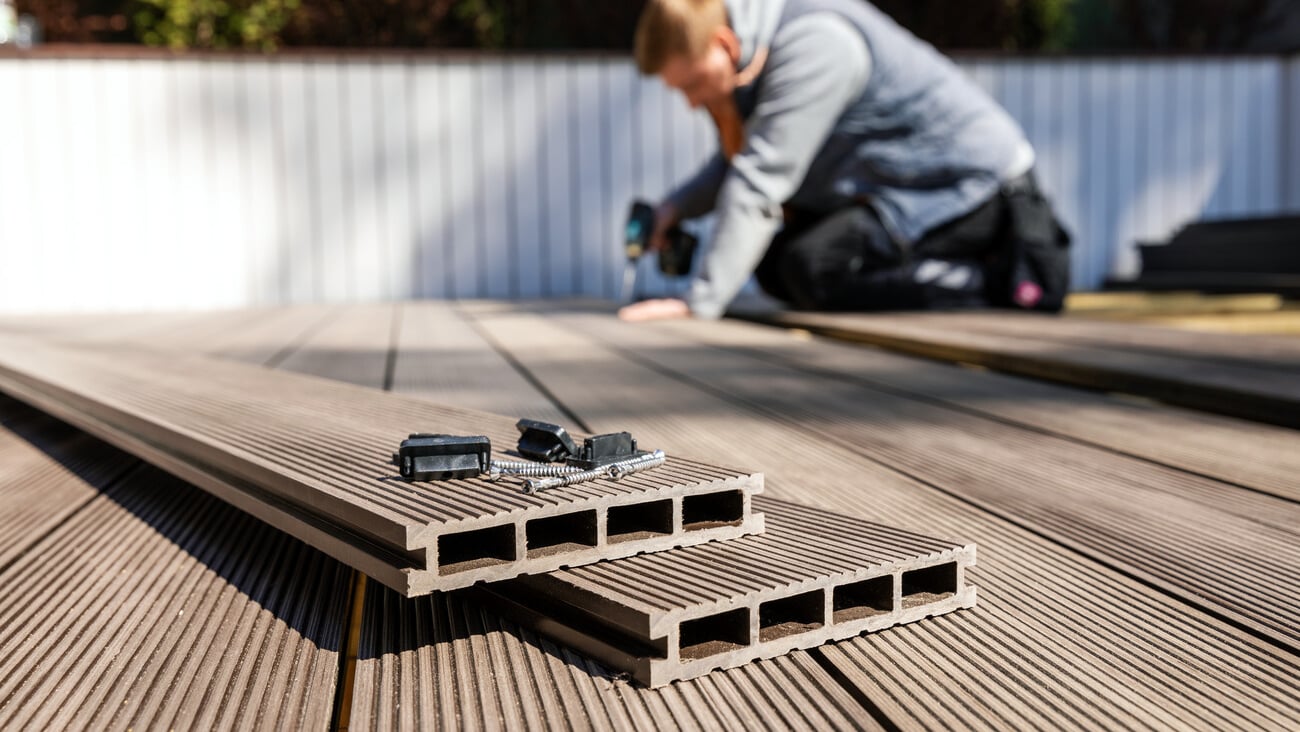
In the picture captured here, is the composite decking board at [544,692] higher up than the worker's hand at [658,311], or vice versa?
the worker's hand at [658,311]

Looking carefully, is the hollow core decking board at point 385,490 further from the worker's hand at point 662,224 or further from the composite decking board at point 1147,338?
the worker's hand at point 662,224

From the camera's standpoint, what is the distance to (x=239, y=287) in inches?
207

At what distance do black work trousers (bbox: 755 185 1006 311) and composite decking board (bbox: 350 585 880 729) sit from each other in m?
2.47

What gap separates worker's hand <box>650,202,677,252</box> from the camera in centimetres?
359

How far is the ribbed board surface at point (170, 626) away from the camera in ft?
1.76

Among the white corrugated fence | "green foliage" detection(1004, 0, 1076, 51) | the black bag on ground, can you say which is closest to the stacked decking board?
the black bag on ground

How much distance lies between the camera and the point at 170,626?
658mm

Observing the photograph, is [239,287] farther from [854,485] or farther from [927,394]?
[854,485]

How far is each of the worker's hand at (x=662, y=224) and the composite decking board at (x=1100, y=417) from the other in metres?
1.49

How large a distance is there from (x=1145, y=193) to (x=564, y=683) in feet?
19.7

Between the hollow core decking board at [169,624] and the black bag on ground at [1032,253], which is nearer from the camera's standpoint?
the hollow core decking board at [169,624]

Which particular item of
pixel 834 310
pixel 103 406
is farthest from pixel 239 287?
pixel 103 406

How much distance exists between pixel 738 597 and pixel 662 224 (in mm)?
3114

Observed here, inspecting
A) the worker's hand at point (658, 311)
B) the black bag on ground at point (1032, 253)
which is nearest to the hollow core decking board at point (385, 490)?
the worker's hand at point (658, 311)
